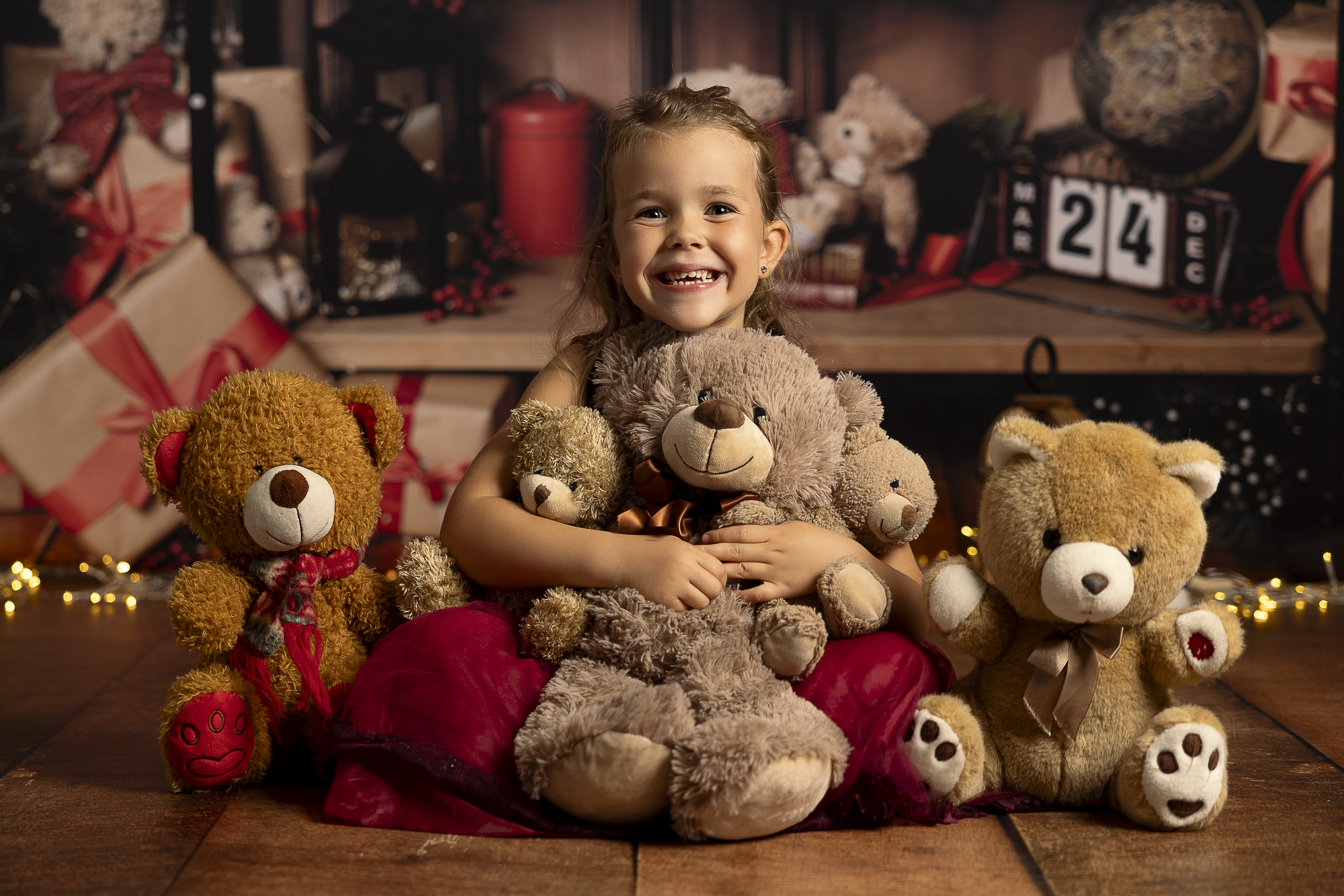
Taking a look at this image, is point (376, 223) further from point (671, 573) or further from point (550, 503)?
point (671, 573)

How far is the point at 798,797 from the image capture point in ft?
3.26

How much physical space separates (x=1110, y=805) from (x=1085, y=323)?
141 centimetres

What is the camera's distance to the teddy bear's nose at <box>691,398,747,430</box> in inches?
42.6

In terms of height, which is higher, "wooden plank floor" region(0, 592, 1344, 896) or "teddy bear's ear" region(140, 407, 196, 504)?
"teddy bear's ear" region(140, 407, 196, 504)

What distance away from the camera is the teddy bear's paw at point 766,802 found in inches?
38.2

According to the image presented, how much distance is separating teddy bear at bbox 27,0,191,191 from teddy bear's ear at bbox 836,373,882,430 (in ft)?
5.49

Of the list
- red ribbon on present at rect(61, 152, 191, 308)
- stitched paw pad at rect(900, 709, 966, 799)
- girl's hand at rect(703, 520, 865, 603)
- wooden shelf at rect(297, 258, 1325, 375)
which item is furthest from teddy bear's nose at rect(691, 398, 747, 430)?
red ribbon on present at rect(61, 152, 191, 308)

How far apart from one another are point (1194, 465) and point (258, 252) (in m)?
1.90

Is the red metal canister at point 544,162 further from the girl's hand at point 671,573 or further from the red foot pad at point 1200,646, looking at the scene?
the red foot pad at point 1200,646

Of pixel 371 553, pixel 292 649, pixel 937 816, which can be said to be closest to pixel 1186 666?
pixel 937 816

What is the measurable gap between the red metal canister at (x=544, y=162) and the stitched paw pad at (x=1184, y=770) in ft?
5.25

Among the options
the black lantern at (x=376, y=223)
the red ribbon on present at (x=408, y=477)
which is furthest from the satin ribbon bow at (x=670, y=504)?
the black lantern at (x=376, y=223)

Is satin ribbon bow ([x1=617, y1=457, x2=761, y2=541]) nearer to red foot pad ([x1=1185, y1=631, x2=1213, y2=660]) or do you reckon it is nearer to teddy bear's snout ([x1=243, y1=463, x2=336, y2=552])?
teddy bear's snout ([x1=243, y1=463, x2=336, y2=552])

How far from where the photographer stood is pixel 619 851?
1.02 metres
